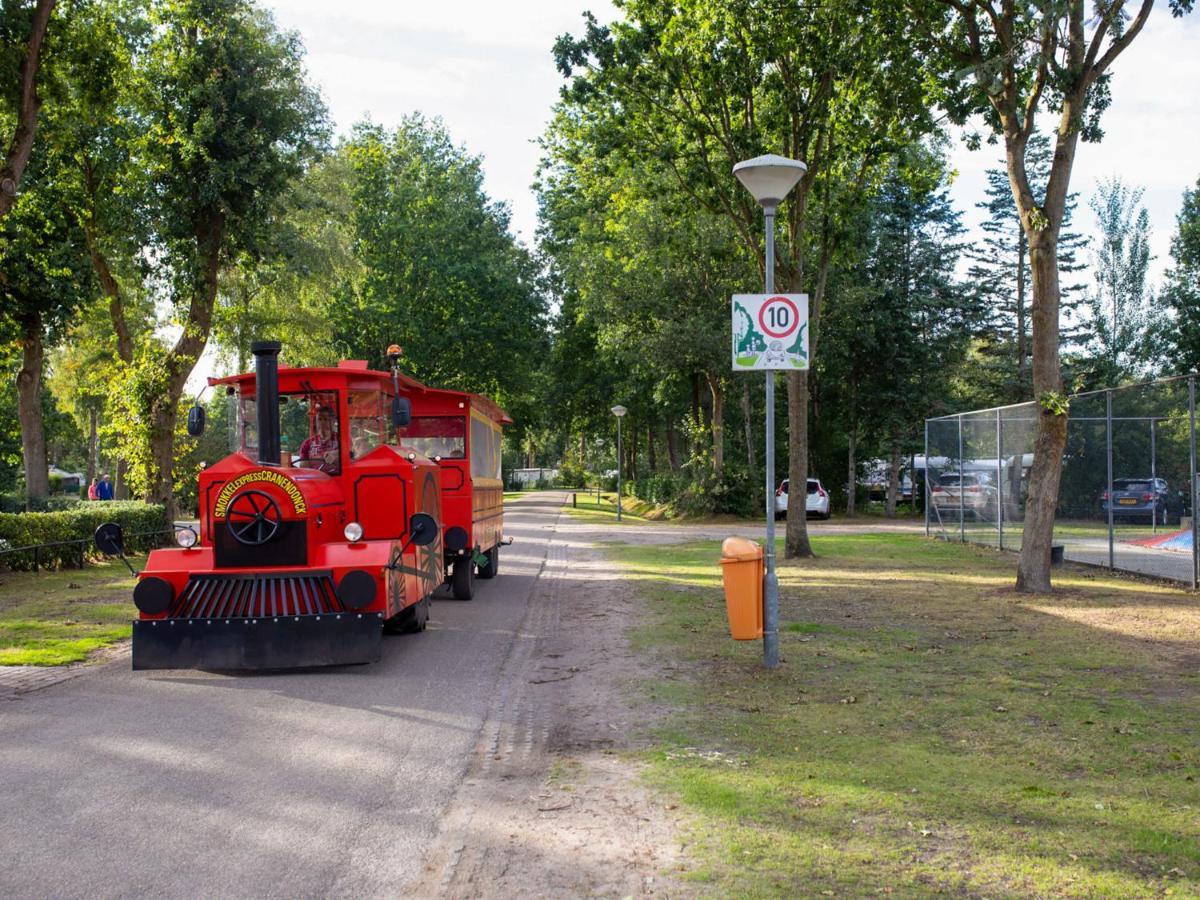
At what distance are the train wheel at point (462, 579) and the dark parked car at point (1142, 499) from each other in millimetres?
10220

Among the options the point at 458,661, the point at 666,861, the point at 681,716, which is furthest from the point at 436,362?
the point at 666,861

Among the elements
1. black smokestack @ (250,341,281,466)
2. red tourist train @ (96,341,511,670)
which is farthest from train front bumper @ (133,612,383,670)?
black smokestack @ (250,341,281,466)

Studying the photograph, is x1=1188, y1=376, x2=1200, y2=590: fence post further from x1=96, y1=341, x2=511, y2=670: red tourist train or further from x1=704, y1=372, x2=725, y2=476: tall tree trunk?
x1=704, y1=372, x2=725, y2=476: tall tree trunk

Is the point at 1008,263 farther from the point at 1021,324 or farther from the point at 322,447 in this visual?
the point at 322,447

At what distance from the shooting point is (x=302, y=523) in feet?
31.2

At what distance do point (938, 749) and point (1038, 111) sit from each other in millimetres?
11324

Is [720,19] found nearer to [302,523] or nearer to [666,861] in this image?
[302,523]

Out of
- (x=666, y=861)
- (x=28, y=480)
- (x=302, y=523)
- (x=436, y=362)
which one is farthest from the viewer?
(x=436, y=362)

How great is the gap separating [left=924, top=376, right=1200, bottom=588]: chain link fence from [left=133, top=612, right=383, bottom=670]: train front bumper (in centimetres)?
1052

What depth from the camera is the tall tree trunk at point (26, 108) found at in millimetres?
13102

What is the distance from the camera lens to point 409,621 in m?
11.3

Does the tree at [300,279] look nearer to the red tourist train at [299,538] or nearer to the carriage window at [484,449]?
the carriage window at [484,449]

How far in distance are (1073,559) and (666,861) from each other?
53.3 ft

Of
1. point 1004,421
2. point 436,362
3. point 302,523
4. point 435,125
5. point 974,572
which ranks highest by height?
point 435,125
